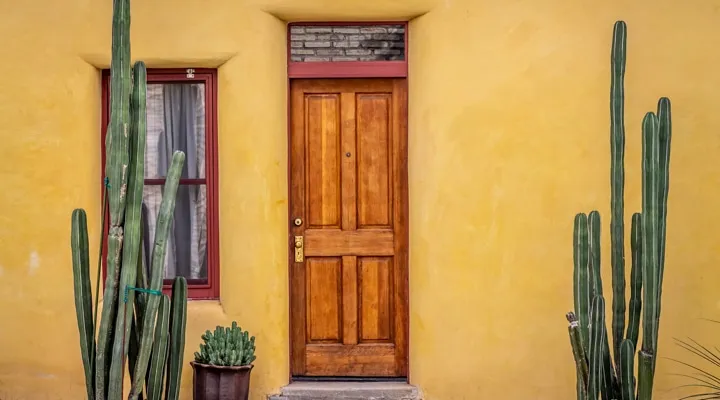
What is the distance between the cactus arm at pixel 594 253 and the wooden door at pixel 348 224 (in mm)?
2060

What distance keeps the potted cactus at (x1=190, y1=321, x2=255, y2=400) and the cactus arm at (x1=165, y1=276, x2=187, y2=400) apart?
2.75 feet

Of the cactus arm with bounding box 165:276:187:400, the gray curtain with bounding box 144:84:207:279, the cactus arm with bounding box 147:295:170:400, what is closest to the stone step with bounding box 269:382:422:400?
the gray curtain with bounding box 144:84:207:279

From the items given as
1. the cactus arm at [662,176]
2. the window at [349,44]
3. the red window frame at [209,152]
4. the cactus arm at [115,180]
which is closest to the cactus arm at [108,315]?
the cactus arm at [115,180]

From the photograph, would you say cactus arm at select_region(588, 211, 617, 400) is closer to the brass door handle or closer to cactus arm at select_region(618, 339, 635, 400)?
cactus arm at select_region(618, 339, 635, 400)

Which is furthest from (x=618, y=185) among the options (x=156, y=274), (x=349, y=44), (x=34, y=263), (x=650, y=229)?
(x=34, y=263)

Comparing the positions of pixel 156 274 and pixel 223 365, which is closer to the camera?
pixel 156 274

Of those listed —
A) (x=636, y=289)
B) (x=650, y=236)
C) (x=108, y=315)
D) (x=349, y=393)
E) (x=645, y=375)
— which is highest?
(x=650, y=236)

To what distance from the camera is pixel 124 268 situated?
6266 mm

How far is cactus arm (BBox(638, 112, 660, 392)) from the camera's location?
6293 mm

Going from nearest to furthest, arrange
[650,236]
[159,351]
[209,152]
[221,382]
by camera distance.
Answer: [650,236] → [159,351] → [221,382] → [209,152]

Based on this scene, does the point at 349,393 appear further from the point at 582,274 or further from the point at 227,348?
the point at 582,274

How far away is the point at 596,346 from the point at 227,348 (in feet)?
8.92

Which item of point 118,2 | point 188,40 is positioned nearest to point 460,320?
point 188,40

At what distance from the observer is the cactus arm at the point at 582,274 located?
6371mm
